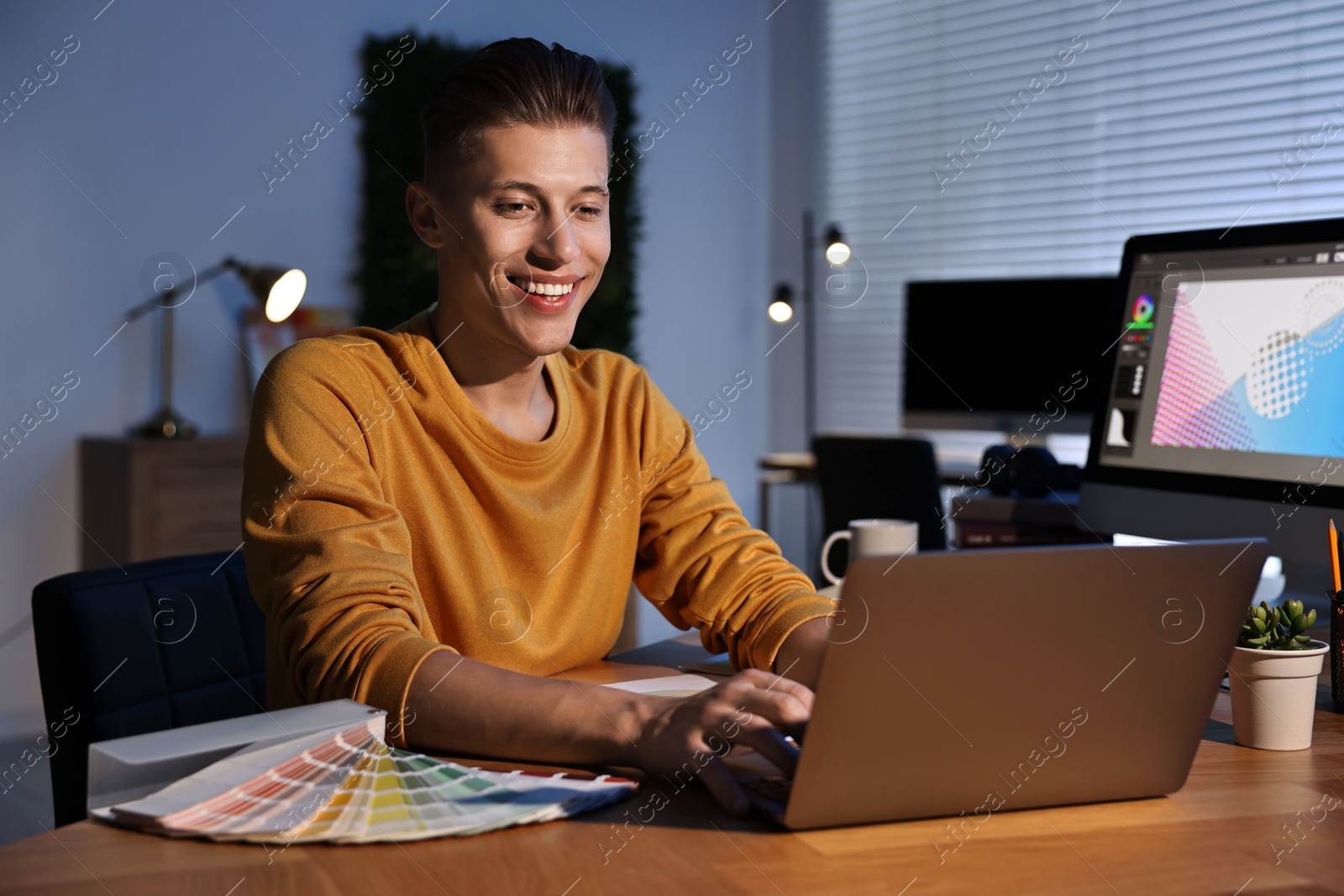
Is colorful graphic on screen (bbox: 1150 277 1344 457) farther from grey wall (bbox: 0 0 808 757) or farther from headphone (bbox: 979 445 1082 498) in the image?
grey wall (bbox: 0 0 808 757)

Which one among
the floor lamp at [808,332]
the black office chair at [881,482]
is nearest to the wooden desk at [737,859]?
the black office chair at [881,482]

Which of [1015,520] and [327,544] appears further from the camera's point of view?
[1015,520]

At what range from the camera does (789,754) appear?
0.79m

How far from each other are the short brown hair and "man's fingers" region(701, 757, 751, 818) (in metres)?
0.77

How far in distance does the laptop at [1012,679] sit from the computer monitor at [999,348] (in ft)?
9.71

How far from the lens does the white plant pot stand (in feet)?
3.20

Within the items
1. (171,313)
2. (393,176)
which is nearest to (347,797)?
(171,313)

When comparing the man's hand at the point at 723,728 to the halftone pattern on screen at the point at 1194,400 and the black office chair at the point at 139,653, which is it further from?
the halftone pattern on screen at the point at 1194,400

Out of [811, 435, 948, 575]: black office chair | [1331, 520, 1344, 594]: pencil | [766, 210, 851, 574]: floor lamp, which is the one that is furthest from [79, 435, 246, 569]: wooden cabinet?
[1331, 520, 1344, 594]: pencil

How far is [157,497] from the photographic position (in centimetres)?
324

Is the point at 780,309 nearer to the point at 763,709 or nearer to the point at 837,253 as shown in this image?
the point at 837,253

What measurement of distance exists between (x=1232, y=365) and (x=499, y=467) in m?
0.90

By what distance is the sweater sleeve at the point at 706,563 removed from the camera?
1242 mm

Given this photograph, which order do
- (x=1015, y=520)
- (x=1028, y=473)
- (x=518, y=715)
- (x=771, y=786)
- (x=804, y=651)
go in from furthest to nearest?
(x=1028, y=473) < (x=1015, y=520) < (x=804, y=651) < (x=518, y=715) < (x=771, y=786)
